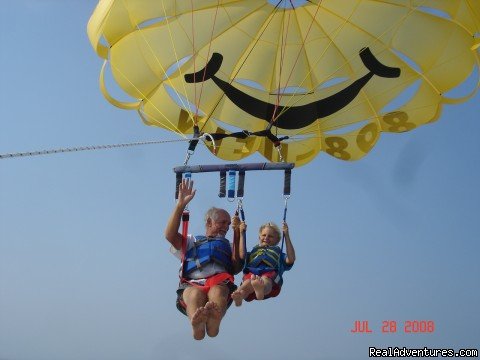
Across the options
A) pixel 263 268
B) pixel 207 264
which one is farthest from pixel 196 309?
pixel 263 268

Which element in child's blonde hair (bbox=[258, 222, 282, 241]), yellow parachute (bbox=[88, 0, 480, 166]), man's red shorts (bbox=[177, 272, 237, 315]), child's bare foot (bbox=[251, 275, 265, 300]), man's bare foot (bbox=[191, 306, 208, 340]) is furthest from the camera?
yellow parachute (bbox=[88, 0, 480, 166])

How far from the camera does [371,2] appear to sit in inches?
369

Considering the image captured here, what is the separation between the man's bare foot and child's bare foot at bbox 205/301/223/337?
0.06 meters

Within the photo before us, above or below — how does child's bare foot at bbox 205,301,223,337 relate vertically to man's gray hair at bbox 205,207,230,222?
below

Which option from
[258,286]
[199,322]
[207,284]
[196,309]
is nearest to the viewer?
[199,322]

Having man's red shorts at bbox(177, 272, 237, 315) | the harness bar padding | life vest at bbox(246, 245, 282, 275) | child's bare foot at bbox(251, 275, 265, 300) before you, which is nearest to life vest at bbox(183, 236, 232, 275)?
man's red shorts at bbox(177, 272, 237, 315)

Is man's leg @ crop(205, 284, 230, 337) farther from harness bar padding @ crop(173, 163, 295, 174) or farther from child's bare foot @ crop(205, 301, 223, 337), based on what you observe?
harness bar padding @ crop(173, 163, 295, 174)

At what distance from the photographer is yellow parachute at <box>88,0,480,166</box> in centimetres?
939

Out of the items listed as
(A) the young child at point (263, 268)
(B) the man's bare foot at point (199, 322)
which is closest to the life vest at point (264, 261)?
(A) the young child at point (263, 268)

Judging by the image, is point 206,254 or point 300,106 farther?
point 300,106

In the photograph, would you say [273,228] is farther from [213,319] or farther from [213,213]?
[213,319]

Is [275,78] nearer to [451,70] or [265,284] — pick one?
[451,70]

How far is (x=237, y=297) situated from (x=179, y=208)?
1.08 metres

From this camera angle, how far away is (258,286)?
7.05 m
